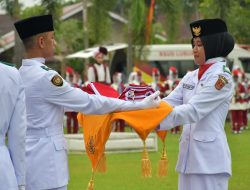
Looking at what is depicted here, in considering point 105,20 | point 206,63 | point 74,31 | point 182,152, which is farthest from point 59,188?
point 74,31

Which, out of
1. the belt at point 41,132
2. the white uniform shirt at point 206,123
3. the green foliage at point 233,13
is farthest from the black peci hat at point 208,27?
the green foliage at point 233,13

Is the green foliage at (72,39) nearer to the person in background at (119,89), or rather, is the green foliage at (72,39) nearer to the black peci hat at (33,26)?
the person in background at (119,89)

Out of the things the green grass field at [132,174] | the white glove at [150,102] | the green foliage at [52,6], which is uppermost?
the green foliage at [52,6]

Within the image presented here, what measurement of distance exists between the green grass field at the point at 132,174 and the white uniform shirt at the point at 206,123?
4.75 meters

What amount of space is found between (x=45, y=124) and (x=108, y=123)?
0.71m

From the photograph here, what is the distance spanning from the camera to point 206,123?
6195mm

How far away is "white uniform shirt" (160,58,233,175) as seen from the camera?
6.13 metres

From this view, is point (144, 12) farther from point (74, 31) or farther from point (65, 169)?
point (74, 31)

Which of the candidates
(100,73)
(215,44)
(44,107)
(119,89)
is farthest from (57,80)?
(119,89)

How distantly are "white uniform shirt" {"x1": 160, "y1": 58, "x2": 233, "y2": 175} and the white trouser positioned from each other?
1.8 inches

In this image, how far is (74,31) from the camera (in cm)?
4231

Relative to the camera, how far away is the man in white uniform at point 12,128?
4.86m

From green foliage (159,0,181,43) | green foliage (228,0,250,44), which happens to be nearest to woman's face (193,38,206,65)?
green foliage (159,0,181,43)

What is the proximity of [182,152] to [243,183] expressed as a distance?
5.21m
